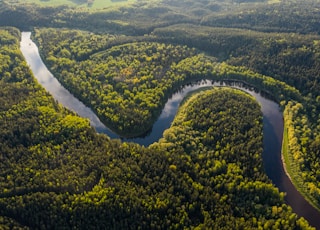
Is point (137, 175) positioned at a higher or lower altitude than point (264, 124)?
lower

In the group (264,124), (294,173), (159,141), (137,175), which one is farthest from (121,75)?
(294,173)

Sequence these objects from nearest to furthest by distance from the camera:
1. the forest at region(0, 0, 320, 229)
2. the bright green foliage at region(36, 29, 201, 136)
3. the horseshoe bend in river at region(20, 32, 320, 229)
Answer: the forest at region(0, 0, 320, 229)
the horseshoe bend in river at region(20, 32, 320, 229)
the bright green foliage at region(36, 29, 201, 136)

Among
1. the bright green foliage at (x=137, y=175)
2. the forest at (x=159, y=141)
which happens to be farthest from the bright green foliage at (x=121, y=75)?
the bright green foliage at (x=137, y=175)

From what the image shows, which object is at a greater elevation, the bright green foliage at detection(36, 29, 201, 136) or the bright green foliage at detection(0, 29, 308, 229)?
the bright green foliage at detection(36, 29, 201, 136)

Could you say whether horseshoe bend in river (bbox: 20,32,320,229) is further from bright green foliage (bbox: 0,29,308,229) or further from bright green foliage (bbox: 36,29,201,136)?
bright green foliage (bbox: 0,29,308,229)

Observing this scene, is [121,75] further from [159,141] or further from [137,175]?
[137,175]

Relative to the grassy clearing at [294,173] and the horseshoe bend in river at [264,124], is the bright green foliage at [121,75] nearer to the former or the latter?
the horseshoe bend in river at [264,124]

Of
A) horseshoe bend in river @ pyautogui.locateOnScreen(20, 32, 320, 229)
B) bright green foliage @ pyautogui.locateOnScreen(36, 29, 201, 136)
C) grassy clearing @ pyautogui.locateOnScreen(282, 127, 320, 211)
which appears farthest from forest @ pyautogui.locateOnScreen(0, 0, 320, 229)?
horseshoe bend in river @ pyautogui.locateOnScreen(20, 32, 320, 229)
